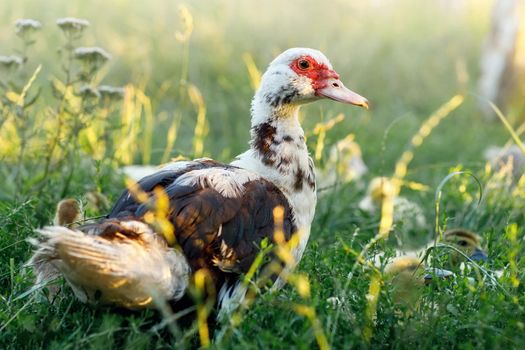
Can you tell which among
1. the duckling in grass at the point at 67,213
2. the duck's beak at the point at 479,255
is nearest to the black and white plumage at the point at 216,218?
the duckling in grass at the point at 67,213

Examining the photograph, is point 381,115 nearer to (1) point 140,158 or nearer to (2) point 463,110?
(2) point 463,110

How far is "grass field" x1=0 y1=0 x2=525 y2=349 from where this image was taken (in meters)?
2.94

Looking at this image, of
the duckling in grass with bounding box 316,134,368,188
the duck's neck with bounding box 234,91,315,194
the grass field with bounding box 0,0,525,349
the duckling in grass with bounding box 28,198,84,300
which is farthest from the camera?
the duckling in grass with bounding box 316,134,368,188

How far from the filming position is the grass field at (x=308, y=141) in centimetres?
294

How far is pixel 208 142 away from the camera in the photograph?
7.17 metres

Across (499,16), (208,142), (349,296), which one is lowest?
(208,142)

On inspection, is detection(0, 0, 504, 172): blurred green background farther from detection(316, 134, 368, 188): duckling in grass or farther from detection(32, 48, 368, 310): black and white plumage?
detection(32, 48, 368, 310): black and white plumage

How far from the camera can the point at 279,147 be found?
3.65m

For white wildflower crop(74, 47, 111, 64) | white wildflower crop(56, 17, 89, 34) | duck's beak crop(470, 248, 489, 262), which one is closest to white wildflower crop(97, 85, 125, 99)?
white wildflower crop(74, 47, 111, 64)

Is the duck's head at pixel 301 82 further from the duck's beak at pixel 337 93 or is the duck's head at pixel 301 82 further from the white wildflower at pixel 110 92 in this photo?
the white wildflower at pixel 110 92

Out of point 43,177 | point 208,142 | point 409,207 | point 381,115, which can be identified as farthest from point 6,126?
point 381,115

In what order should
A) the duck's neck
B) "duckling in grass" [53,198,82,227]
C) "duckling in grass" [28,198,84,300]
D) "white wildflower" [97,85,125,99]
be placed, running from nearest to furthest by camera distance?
"duckling in grass" [28,198,84,300]
the duck's neck
"duckling in grass" [53,198,82,227]
"white wildflower" [97,85,125,99]

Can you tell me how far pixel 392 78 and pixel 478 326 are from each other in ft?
24.2

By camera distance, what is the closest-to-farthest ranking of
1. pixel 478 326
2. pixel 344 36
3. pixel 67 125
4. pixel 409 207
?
pixel 478 326
pixel 67 125
pixel 409 207
pixel 344 36
